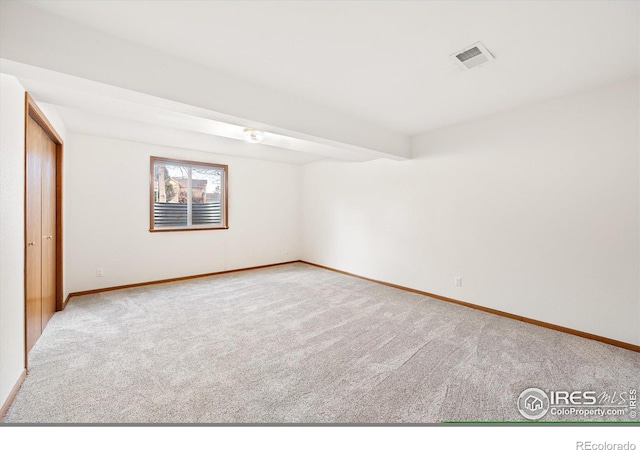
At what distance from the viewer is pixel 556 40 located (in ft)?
6.02

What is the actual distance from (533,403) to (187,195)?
17.6 feet

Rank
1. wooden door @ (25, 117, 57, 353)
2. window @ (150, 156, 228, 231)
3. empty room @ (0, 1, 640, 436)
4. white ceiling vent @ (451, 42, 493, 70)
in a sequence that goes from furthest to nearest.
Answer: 1. window @ (150, 156, 228, 231)
2. wooden door @ (25, 117, 57, 353)
3. white ceiling vent @ (451, 42, 493, 70)
4. empty room @ (0, 1, 640, 436)

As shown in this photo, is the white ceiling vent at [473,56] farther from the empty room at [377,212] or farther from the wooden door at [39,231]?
the wooden door at [39,231]

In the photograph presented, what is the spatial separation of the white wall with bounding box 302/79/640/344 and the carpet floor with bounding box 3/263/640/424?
393 mm

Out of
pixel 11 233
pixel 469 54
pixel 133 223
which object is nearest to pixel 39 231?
pixel 11 233

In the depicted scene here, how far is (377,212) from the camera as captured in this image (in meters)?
4.71

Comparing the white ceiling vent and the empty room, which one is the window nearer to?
the empty room

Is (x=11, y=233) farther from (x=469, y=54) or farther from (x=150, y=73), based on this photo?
(x=469, y=54)

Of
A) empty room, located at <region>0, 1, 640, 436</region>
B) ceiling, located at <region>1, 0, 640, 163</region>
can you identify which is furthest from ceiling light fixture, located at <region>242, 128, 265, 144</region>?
ceiling, located at <region>1, 0, 640, 163</region>

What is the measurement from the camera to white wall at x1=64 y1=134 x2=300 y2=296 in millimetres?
3812

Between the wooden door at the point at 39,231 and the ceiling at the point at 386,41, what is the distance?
0.61m

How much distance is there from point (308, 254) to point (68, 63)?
17.0 feet

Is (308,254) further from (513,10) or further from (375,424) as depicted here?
(513,10)

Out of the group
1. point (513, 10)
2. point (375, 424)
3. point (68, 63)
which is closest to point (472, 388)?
point (375, 424)
